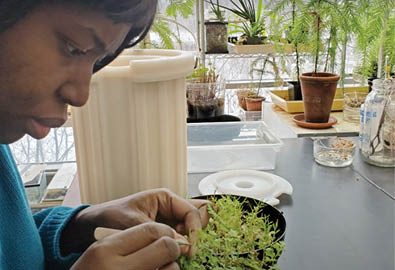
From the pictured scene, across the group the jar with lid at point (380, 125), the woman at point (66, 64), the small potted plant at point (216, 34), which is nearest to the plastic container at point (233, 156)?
the jar with lid at point (380, 125)

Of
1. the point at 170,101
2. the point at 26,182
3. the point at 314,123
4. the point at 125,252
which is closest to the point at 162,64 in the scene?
the point at 170,101

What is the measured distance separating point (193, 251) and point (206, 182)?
1.15ft

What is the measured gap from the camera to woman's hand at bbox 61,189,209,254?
59 centimetres

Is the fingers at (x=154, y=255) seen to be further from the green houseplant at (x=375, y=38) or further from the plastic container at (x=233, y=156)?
the green houseplant at (x=375, y=38)

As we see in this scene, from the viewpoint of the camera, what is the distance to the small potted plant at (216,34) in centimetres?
222

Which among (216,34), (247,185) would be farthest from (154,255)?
(216,34)

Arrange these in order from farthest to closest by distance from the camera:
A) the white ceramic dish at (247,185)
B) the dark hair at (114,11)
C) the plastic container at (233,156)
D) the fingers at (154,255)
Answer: the plastic container at (233,156)
the white ceramic dish at (247,185)
the fingers at (154,255)
the dark hair at (114,11)

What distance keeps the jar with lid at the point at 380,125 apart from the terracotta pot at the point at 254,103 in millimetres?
1236

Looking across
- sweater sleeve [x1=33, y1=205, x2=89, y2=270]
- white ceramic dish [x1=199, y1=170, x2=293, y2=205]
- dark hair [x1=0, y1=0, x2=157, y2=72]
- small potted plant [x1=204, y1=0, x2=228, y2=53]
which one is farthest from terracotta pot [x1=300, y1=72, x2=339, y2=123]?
dark hair [x1=0, y1=0, x2=157, y2=72]

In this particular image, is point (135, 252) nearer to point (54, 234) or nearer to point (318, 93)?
point (54, 234)

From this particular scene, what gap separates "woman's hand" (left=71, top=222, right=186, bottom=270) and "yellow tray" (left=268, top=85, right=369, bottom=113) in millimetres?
1301

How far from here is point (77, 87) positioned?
30cm

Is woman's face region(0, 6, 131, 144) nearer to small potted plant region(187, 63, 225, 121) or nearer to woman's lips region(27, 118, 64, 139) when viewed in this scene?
woman's lips region(27, 118, 64, 139)

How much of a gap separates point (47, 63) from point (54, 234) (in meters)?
0.41
